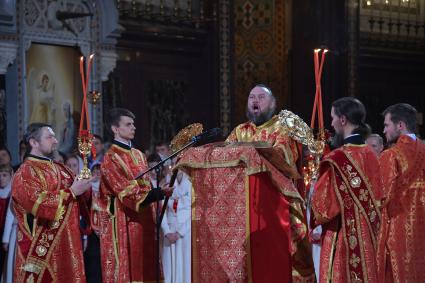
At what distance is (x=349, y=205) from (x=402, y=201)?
2.86 feet

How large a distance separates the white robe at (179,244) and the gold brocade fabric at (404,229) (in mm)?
2776

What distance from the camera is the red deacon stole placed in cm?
630

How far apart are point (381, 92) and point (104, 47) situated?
17.3 feet

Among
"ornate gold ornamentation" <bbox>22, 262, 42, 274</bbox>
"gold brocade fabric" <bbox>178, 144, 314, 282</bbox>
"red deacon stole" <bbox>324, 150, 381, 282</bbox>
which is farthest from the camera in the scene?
"ornate gold ornamentation" <bbox>22, 262, 42, 274</bbox>

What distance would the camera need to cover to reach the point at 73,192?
279 inches

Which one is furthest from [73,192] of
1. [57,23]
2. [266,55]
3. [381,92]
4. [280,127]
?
[381,92]

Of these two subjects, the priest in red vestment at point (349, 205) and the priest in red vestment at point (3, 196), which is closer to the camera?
the priest in red vestment at point (349, 205)

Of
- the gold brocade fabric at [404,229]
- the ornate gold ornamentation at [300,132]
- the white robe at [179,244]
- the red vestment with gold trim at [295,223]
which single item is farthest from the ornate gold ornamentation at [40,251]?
the gold brocade fabric at [404,229]

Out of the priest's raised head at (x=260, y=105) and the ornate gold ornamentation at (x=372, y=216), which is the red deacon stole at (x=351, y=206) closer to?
the ornate gold ornamentation at (x=372, y=216)

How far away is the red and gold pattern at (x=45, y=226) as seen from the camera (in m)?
6.98

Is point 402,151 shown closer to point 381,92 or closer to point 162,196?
point 162,196

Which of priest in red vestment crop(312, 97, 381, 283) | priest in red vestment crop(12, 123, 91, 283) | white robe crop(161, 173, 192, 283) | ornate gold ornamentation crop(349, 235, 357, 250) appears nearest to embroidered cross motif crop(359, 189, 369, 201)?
priest in red vestment crop(312, 97, 381, 283)

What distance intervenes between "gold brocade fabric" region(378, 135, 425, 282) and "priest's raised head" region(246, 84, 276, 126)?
0.94m

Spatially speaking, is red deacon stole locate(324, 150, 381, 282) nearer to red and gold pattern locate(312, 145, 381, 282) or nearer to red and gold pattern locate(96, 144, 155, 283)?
red and gold pattern locate(312, 145, 381, 282)
